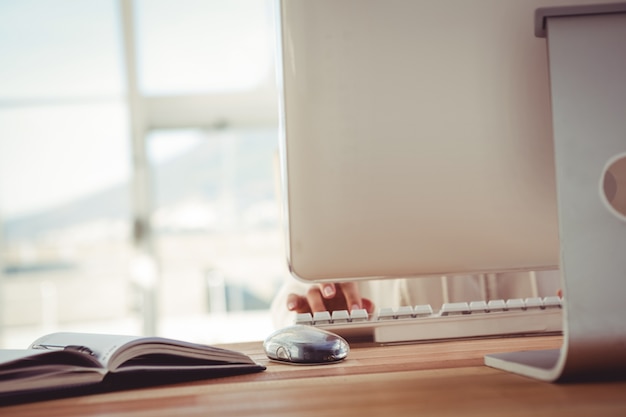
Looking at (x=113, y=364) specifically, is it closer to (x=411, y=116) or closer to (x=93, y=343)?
(x=93, y=343)

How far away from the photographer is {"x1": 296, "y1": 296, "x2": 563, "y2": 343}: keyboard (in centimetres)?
108

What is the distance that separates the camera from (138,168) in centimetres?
427

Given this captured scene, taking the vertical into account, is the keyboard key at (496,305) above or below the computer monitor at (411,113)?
below

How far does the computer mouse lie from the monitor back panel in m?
0.15

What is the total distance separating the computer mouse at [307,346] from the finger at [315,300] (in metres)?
0.33

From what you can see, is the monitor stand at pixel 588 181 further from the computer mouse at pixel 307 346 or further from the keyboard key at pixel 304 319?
the keyboard key at pixel 304 319

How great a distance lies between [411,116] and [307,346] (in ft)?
1.01

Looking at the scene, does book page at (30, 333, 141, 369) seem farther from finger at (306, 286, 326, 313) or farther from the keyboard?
finger at (306, 286, 326, 313)

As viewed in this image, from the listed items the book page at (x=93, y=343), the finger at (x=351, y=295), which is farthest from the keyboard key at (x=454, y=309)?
the book page at (x=93, y=343)

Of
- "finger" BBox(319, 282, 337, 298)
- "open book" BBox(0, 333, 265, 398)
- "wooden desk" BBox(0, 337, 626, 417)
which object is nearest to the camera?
"wooden desk" BBox(0, 337, 626, 417)

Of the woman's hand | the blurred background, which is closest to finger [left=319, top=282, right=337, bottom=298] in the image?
the woman's hand

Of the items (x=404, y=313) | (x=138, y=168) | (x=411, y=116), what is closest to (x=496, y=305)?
(x=404, y=313)

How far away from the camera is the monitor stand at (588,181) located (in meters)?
0.66

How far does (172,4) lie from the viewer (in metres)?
4.23
